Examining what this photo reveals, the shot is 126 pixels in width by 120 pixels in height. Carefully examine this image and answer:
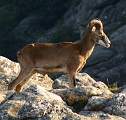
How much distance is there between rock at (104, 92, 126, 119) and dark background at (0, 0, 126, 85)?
36.7 meters

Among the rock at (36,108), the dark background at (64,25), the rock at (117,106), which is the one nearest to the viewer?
the rock at (36,108)

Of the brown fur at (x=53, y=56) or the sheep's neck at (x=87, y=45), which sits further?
the sheep's neck at (x=87, y=45)

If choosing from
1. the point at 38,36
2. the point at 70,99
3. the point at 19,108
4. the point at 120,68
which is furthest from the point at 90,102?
the point at 38,36

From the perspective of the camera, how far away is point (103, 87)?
1925 centimetres

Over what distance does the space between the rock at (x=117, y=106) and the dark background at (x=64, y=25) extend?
36731 mm

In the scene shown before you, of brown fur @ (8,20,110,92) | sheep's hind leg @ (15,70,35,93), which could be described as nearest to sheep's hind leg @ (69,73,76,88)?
→ brown fur @ (8,20,110,92)

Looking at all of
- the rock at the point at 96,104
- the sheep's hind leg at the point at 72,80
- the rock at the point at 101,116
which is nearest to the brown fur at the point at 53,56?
the sheep's hind leg at the point at 72,80

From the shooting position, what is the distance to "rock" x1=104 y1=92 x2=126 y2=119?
14703 mm

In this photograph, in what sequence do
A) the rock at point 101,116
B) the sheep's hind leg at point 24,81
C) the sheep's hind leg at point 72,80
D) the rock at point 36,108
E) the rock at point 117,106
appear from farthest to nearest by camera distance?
the sheep's hind leg at point 24,81 < the sheep's hind leg at point 72,80 < the rock at point 117,106 < the rock at point 101,116 < the rock at point 36,108

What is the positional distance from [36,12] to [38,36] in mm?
7570

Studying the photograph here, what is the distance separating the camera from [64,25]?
248 ft

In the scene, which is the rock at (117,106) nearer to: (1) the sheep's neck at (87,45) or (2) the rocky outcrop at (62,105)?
(2) the rocky outcrop at (62,105)

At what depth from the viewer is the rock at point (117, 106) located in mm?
14703

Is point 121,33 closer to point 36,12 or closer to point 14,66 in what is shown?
point 36,12
